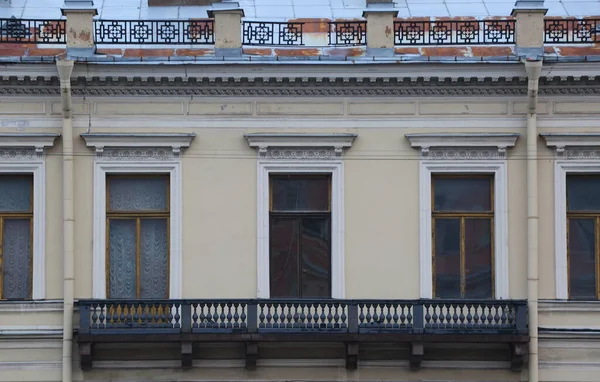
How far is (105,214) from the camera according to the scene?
26.4 m

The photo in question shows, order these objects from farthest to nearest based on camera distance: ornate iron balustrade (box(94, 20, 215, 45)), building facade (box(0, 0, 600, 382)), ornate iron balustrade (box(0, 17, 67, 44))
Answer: ornate iron balustrade (box(94, 20, 215, 45)), ornate iron balustrade (box(0, 17, 67, 44)), building facade (box(0, 0, 600, 382))

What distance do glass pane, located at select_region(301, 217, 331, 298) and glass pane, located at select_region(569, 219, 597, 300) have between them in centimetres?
409

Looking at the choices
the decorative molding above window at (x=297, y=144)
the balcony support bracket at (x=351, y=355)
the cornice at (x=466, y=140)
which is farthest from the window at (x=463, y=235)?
the balcony support bracket at (x=351, y=355)

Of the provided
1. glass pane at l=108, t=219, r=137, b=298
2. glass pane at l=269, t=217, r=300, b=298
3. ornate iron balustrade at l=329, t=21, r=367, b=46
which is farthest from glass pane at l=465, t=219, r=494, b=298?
glass pane at l=108, t=219, r=137, b=298

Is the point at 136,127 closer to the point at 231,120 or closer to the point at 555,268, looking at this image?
the point at 231,120

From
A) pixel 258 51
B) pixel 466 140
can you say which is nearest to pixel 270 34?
pixel 258 51

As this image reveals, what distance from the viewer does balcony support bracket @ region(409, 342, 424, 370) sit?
25.7 m

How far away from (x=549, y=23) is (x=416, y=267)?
494 centimetres

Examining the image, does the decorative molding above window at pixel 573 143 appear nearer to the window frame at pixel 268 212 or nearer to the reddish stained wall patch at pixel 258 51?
the window frame at pixel 268 212

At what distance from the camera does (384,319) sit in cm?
2581

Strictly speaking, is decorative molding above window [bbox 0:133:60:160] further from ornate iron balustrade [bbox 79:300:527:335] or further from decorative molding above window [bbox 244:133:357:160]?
decorative molding above window [bbox 244:133:357:160]

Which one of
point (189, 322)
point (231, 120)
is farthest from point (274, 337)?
point (231, 120)

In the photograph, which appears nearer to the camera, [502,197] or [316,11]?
[502,197]

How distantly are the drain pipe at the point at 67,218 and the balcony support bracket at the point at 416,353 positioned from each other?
5.53 metres
